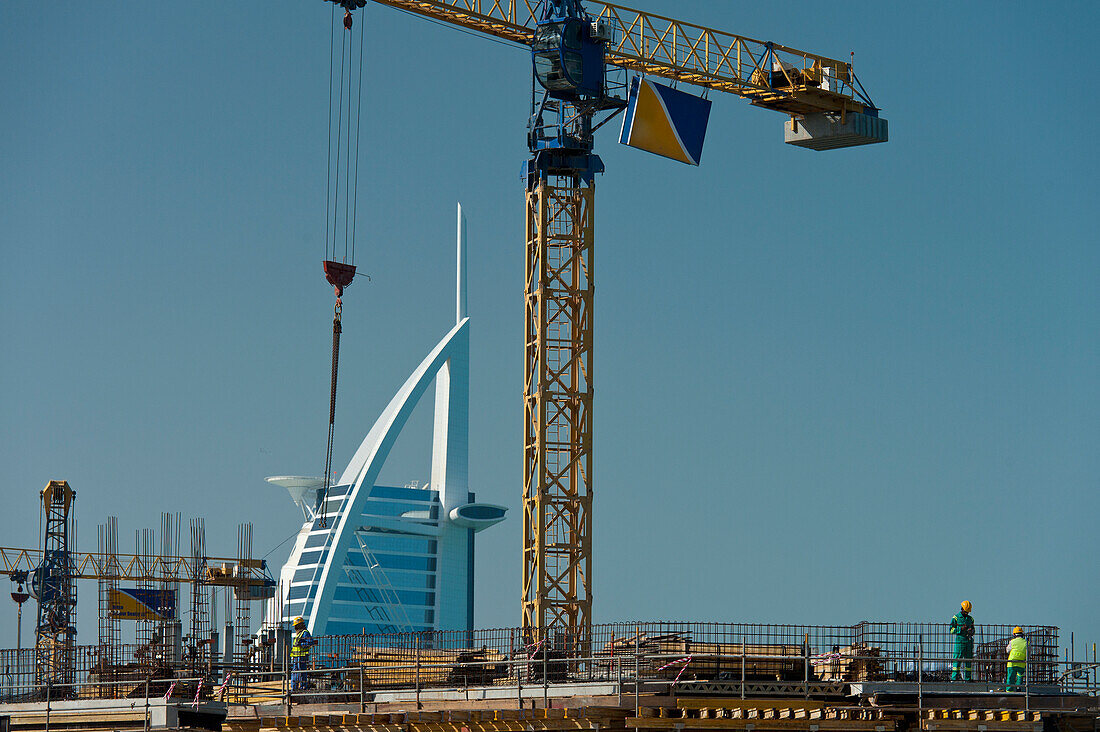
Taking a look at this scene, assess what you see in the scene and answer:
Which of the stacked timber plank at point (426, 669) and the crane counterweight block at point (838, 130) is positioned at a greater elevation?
the crane counterweight block at point (838, 130)

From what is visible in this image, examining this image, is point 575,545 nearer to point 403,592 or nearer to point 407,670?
point 407,670

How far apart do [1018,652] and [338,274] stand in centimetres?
2655

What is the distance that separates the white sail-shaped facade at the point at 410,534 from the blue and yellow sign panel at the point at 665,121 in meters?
85.7

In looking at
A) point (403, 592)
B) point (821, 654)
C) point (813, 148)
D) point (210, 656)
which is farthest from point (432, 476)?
point (821, 654)

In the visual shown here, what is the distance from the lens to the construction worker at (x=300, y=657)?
3469 centimetres

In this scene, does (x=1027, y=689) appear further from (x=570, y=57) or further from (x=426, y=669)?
(x=570, y=57)

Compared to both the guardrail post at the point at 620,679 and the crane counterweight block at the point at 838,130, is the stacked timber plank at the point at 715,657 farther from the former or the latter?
the crane counterweight block at the point at 838,130

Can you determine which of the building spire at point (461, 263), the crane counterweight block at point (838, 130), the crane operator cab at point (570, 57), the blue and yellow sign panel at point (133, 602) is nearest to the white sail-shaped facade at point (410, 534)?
the building spire at point (461, 263)

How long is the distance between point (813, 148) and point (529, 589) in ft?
60.8

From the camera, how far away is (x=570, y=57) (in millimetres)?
54219

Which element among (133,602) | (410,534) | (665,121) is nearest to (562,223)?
(665,121)

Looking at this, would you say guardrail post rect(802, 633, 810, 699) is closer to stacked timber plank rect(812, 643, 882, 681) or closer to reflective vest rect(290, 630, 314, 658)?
stacked timber plank rect(812, 643, 882, 681)

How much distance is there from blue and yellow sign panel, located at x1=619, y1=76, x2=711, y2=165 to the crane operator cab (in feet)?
5.34

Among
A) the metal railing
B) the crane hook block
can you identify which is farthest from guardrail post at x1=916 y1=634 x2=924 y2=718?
the crane hook block
